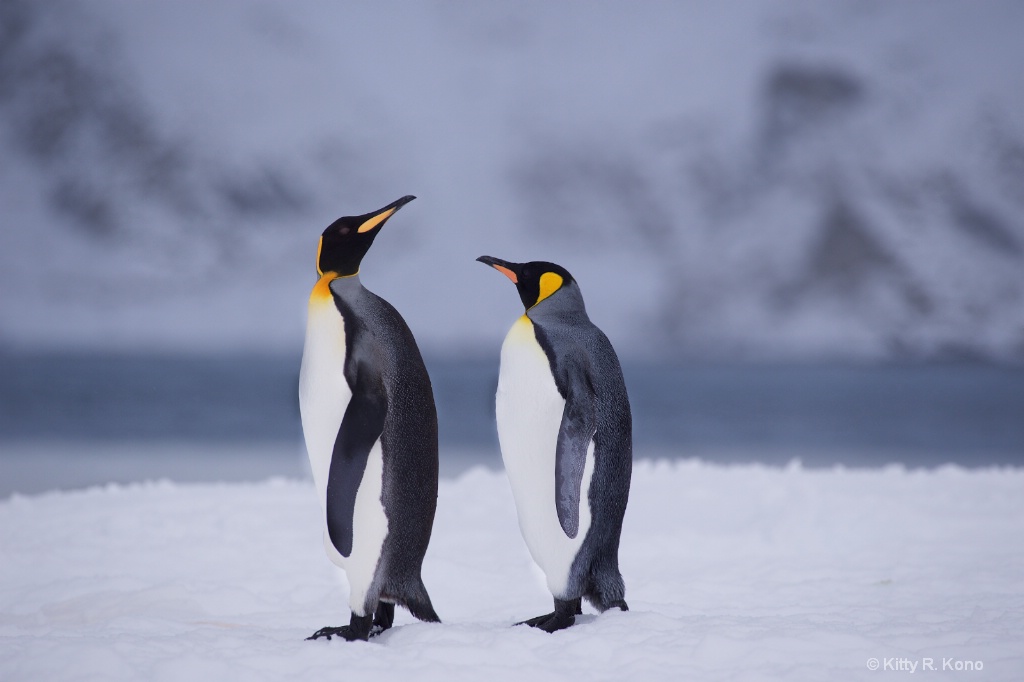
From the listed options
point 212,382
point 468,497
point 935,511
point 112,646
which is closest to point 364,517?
point 112,646

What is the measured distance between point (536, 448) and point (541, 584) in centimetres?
170

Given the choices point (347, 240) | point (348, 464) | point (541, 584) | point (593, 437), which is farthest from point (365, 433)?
point (541, 584)

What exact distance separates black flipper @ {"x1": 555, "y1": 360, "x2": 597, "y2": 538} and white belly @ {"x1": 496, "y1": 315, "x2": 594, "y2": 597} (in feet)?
0.19

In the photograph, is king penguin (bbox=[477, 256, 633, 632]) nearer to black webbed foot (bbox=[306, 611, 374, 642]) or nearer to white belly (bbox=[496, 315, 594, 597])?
white belly (bbox=[496, 315, 594, 597])

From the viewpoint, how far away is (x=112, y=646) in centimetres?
242

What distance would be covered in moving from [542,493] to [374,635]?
653 mm

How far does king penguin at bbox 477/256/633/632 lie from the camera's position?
2746mm

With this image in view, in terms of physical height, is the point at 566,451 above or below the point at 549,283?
below

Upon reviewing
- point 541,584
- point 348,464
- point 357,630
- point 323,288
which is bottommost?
point 357,630

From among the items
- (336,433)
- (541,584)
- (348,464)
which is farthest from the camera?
(541,584)

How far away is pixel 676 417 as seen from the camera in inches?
841

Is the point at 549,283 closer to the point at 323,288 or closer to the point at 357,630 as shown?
the point at 323,288

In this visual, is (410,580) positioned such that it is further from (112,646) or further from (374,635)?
(112,646)

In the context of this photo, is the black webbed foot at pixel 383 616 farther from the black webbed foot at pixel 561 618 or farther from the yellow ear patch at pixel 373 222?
the yellow ear patch at pixel 373 222
